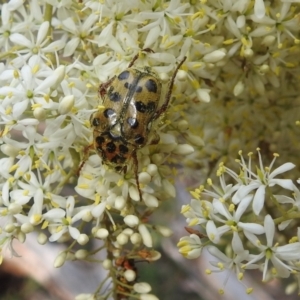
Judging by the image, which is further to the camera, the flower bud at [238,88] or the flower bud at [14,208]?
the flower bud at [238,88]

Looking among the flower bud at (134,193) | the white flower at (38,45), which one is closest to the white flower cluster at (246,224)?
the flower bud at (134,193)

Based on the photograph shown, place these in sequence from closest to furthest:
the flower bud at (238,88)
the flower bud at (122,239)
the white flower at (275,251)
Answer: the white flower at (275,251) → the flower bud at (122,239) → the flower bud at (238,88)

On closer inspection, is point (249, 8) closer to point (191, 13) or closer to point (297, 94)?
point (191, 13)

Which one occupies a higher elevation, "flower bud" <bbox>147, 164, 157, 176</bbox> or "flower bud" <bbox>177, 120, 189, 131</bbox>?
"flower bud" <bbox>177, 120, 189, 131</bbox>

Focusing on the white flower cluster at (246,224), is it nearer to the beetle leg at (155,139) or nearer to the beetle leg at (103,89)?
the beetle leg at (155,139)

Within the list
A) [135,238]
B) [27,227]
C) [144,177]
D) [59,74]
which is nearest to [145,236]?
[135,238]

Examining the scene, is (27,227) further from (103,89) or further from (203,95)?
(203,95)

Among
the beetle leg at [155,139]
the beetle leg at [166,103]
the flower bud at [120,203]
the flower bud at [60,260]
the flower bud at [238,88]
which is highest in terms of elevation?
the beetle leg at [166,103]

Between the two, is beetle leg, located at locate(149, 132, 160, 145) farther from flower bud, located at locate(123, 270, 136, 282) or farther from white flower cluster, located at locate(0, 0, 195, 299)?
flower bud, located at locate(123, 270, 136, 282)

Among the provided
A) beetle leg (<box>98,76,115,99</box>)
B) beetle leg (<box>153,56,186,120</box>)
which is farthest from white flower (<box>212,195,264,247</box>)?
beetle leg (<box>98,76,115,99</box>)
